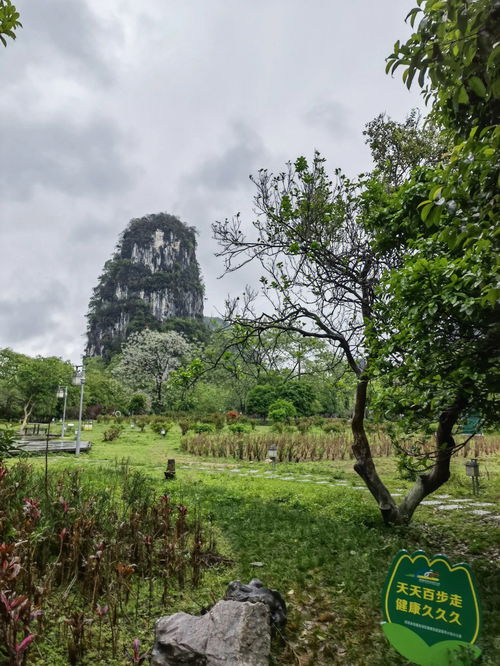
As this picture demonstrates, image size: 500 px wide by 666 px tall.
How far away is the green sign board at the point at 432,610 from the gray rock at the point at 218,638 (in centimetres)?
72

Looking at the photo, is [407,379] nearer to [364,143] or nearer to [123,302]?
[364,143]

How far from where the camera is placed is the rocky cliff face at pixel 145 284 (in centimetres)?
6975

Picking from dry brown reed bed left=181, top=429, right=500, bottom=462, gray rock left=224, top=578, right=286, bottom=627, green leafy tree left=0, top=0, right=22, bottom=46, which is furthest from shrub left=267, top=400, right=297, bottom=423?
green leafy tree left=0, top=0, right=22, bottom=46

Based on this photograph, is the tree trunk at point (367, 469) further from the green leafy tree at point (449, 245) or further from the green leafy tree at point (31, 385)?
the green leafy tree at point (31, 385)

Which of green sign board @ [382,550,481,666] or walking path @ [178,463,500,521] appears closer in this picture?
green sign board @ [382,550,481,666]

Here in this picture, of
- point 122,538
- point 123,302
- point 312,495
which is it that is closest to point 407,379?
point 122,538

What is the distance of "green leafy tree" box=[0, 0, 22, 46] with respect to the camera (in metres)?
2.31

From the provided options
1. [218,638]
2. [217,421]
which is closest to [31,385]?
[217,421]

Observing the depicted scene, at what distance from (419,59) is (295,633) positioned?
340cm

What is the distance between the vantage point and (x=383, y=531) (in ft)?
15.9

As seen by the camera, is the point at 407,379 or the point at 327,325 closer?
the point at 407,379

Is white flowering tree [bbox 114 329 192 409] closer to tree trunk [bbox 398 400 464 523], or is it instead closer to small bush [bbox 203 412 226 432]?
small bush [bbox 203 412 226 432]

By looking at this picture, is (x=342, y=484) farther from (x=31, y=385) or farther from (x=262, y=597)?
(x=31, y=385)

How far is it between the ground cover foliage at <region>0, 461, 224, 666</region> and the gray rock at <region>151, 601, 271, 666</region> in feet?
0.65
